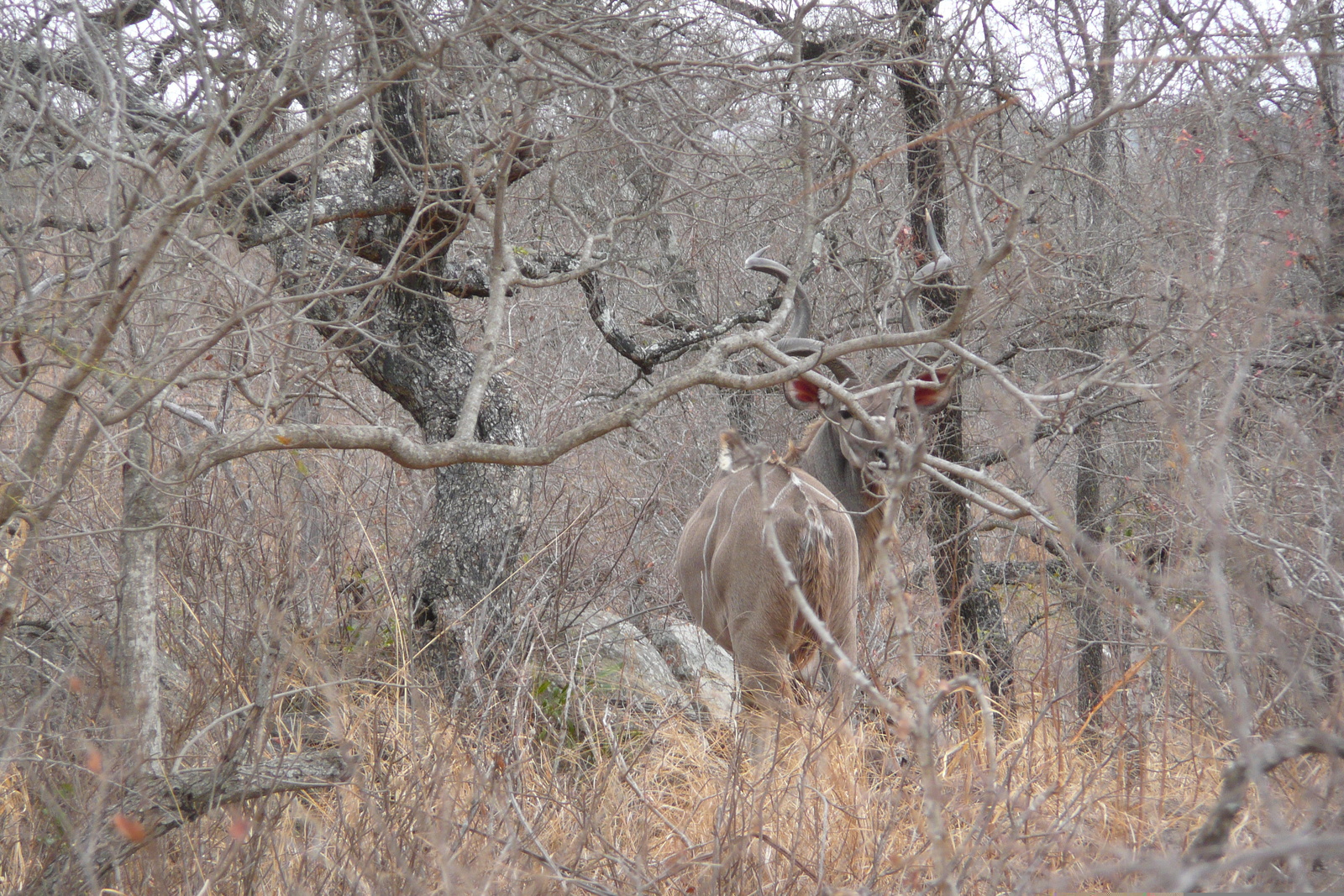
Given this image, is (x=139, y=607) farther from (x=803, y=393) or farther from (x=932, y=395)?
(x=932, y=395)

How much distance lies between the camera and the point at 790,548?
4.94 m

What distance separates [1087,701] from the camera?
7.34 meters

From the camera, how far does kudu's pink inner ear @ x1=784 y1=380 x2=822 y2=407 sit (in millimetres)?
5785

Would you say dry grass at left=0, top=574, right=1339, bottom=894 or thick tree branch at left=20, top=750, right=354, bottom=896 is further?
thick tree branch at left=20, top=750, right=354, bottom=896

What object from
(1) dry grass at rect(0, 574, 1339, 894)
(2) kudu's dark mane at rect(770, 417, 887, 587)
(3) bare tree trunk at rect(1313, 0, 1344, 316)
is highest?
(3) bare tree trunk at rect(1313, 0, 1344, 316)

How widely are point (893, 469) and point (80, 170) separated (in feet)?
19.1

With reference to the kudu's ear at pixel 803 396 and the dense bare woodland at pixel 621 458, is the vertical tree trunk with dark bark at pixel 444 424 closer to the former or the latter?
the dense bare woodland at pixel 621 458

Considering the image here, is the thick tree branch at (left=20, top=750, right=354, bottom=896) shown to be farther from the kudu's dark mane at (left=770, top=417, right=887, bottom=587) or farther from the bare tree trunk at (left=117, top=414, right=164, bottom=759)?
the kudu's dark mane at (left=770, top=417, right=887, bottom=587)

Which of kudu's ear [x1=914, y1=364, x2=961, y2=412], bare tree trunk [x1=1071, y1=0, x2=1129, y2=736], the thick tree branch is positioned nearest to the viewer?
the thick tree branch

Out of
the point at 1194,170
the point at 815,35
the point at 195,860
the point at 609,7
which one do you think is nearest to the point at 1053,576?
the point at 1194,170

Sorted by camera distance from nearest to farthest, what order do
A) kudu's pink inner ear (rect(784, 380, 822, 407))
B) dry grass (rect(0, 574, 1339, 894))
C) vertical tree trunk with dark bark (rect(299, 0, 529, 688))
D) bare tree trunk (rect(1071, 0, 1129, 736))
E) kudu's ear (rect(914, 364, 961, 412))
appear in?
dry grass (rect(0, 574, 1339, 894)) < kudu's ear (rect(914, 364, 961, 412)) < vertical tree trunk with dark bark (rect(299, 0, 529, 688)) < kudu's pink inner ear (rect(784, 380, 822, 407)) < bare tree trunk (rect(1071, 0, 1129, 736))

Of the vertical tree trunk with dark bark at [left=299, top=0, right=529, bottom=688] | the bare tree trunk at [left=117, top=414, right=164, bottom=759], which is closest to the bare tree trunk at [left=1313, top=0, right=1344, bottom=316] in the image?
the vertical tree trunk with dark bark at [left=299, top=0, right=529, bottom=688]

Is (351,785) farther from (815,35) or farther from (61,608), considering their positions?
(815,35)

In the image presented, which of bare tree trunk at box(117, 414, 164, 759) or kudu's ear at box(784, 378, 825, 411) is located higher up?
kudu's ear at box(784, 378, 825, 411)
